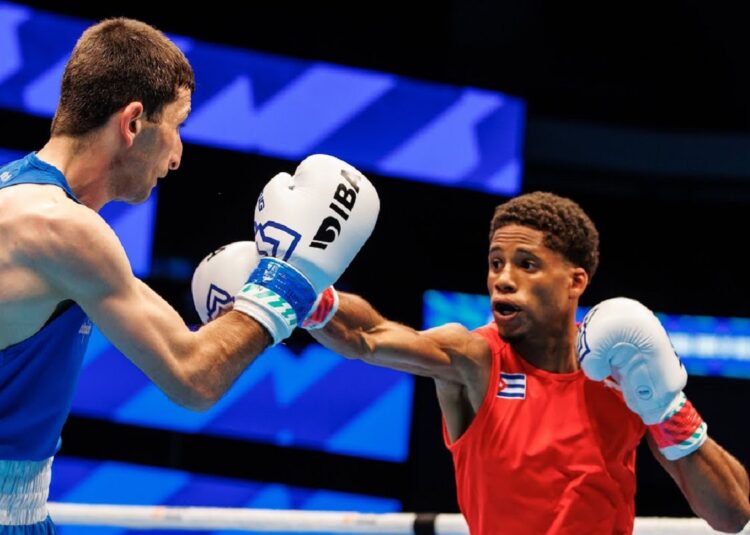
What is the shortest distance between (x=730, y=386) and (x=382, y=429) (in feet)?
8.92

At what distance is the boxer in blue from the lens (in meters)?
1.84

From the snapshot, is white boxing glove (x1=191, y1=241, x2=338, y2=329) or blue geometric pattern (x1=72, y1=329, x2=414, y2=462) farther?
blue geometric pattern (x1=72, y1=329, x2=414, y2=462)

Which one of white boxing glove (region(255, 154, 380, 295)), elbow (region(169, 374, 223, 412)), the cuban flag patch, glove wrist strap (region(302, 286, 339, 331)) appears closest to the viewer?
elbow (region(169, 374, 223, 412))

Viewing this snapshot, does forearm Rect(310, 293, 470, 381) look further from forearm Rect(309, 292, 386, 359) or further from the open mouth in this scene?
the open mouth

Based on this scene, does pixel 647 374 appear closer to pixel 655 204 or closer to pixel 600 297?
pixel 600 297

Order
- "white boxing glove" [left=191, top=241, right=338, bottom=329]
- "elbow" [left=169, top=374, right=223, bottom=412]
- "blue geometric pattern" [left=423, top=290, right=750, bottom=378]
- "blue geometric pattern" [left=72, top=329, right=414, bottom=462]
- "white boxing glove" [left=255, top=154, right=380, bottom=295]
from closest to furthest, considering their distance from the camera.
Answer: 1. "elbow" [left=169, top=374, right=223, bottom=412]
2. "white boxing glove" [left=255, top=154, right=380, bottom=295]
3. "white boxing glove" [left=191, top=241, right=338, bottom=329]
4. "blue geometric pattern" [left=72, top=329, right=414, bottom=462]
5. "blue geometric pattern" [left=423, top=290, right=750, bottom=378]

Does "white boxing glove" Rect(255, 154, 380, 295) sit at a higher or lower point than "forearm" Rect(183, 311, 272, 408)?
higher

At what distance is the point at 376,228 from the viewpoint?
247 inches

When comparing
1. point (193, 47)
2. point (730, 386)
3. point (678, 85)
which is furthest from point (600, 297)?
point (193, 47)

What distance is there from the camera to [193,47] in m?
5.83

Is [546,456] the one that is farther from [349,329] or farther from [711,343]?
[711,343]

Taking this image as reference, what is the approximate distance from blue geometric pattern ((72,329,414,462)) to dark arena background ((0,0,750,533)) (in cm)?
1

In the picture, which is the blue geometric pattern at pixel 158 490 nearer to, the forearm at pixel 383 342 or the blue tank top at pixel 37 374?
the forearm at pixel 383 342

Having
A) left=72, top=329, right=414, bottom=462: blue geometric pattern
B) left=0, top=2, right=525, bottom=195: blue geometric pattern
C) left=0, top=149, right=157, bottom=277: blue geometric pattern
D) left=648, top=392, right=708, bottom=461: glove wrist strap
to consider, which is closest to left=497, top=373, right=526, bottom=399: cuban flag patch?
left=648, top=392, right=708, bottom=461: glove wrist strap
